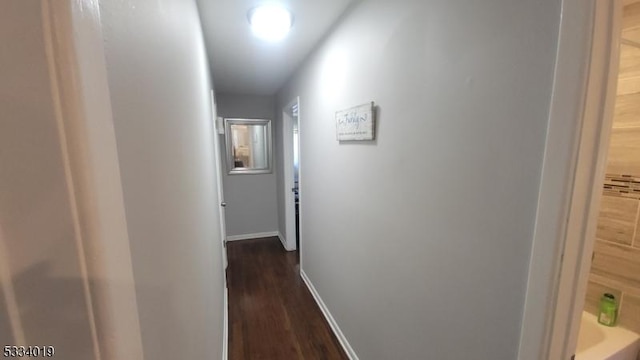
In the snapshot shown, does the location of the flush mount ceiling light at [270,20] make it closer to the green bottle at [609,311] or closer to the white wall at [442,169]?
the white wall at [442,169]

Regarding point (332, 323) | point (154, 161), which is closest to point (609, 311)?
point (332, 323)

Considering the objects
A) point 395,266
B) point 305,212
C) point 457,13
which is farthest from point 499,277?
point 305,212

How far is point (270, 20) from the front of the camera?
166 centimetres

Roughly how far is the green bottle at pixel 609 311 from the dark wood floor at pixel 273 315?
156 centimetres

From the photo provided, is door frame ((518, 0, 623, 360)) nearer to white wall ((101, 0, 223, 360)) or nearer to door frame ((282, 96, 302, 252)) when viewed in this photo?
white wall ((101, 0, 223, 360))

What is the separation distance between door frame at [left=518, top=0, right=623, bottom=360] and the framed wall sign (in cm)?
85

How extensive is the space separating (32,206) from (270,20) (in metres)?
1.80

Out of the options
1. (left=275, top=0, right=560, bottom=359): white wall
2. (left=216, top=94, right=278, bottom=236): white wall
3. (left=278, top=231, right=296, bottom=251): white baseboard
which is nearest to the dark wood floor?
(left=278, top=231, right=296, bottom=251): white baseboard

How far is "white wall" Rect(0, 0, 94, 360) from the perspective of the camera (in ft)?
0.64

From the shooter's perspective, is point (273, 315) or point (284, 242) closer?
point (273, 315)

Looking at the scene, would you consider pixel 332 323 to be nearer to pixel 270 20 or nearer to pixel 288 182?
pixel 288 182

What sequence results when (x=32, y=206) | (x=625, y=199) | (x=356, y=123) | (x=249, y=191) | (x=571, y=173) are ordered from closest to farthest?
(x=32, y=206), (x=571, y=173), (x=625, y=199), (x=356, y=123), (x=249, y=191)

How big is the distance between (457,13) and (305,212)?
2296 mm

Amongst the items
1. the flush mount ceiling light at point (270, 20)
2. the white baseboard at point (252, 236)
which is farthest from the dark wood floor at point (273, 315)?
the flush mount ceiling light at point (270, 20)
